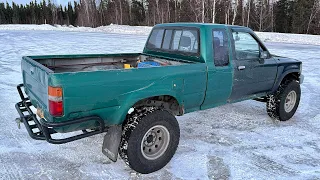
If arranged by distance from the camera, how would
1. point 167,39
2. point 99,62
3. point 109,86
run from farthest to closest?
point 99,62
point 167,39
point 109,86

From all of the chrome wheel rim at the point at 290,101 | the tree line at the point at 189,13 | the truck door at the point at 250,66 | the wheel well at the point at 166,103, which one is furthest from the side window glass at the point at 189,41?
the tree line at the point at 189,13

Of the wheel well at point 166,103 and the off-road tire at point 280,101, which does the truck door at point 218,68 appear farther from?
the off-road tire at point 280,101

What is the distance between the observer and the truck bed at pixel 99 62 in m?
4.33

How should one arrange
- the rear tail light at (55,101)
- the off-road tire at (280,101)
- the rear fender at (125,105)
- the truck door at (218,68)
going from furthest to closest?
the off-road tire at (280,101) < the truck door at (218,68) < the rear fender at (125,105) < the rear tail light at (55,101)

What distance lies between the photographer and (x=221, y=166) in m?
3.64

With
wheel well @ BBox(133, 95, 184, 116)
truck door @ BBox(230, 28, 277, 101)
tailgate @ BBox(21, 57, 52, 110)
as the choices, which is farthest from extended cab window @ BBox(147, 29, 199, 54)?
tailgate @ BBox(21, 57, 52, 110)

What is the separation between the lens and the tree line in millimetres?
36781

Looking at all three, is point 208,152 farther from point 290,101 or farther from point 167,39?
point 290,101

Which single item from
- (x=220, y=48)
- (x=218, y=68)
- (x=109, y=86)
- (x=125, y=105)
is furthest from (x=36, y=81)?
(x=220, y=48)

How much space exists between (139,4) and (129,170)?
201 feet

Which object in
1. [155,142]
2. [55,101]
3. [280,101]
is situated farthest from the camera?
[280,101]

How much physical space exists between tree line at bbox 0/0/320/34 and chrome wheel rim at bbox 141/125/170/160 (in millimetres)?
26866

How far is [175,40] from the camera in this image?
4.55 m

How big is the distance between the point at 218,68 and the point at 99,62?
2.05 m
